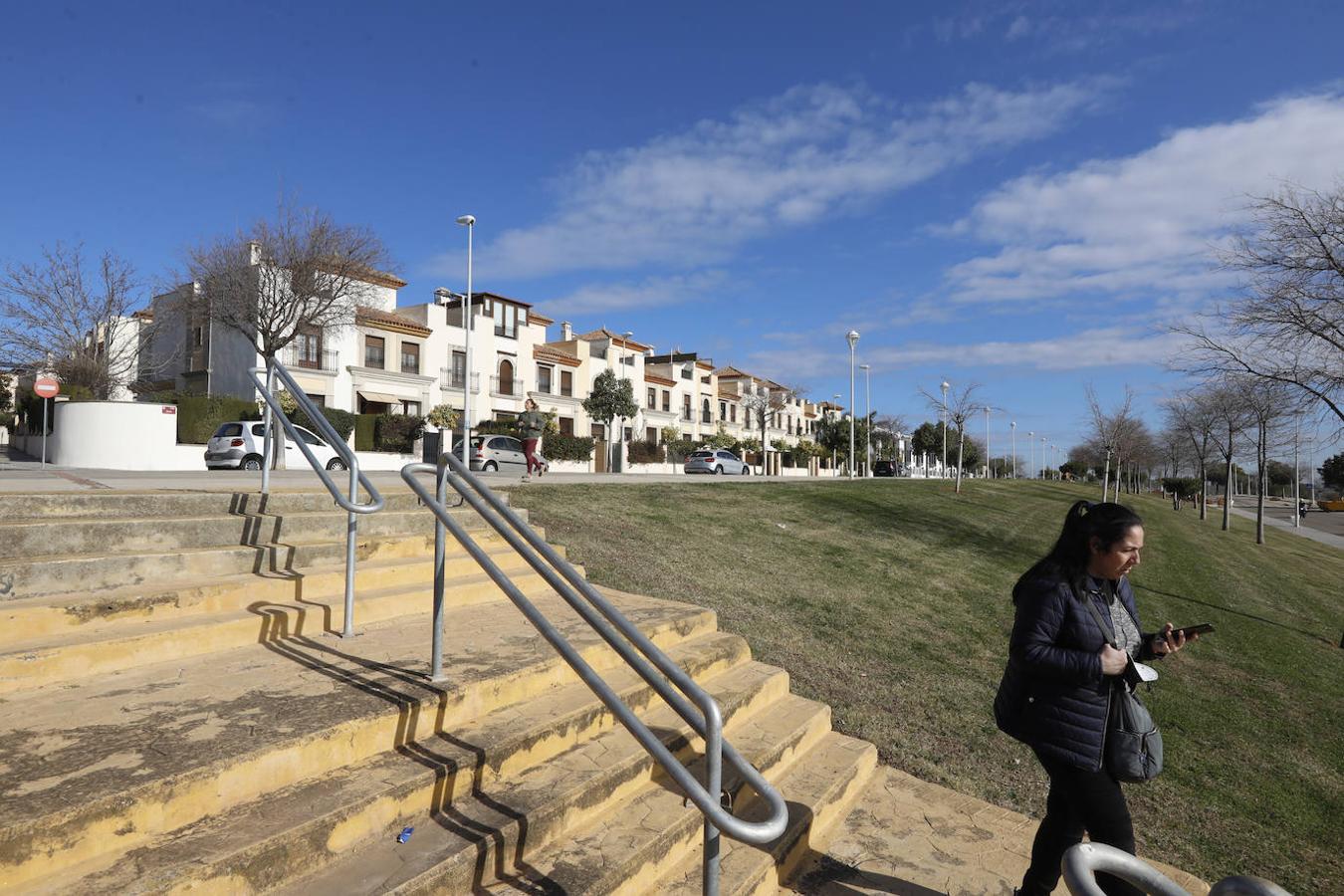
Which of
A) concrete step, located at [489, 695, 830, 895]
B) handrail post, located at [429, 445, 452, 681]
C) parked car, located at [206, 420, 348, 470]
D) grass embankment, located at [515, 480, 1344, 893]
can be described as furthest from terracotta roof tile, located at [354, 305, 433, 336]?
concrete step, located at [489, 695, 830, 895]

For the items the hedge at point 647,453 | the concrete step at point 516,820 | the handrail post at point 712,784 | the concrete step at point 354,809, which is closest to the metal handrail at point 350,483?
the concrete step at point 354,809

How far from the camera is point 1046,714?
107 inches

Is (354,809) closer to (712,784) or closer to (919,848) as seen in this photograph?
(712,784)

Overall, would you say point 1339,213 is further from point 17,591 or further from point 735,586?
point 17,591

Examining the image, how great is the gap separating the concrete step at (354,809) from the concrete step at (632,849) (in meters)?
0.37

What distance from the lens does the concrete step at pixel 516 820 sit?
2246mm

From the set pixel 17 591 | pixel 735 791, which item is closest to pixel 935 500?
pixel 735 791

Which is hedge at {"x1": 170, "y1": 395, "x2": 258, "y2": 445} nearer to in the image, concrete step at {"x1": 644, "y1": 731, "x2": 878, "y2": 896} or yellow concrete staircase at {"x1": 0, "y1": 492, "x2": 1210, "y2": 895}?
yellow concrete staircase at {"x1": 0, "y1": 492, "x2": 1210, "y2": 895}

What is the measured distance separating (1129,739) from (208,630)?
13.2 ft

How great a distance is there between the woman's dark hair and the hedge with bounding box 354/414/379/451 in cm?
3275

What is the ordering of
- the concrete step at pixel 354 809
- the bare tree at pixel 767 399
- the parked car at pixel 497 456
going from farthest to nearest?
the bare tree at pixel 767 399
the parked car at pixel 497 456
the concrete step at pixel 354 809

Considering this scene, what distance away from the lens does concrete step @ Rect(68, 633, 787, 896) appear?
6.68ft

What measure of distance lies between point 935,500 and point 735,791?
20121mm

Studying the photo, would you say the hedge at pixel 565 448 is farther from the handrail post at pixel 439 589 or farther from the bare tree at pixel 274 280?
the handrail post at pixel 439 589
